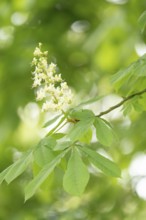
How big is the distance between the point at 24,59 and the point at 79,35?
10.6 inches

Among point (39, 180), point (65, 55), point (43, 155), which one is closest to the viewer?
point (39, 180)

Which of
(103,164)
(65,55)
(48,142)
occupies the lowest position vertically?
(103,164)

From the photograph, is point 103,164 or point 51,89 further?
point 51,89

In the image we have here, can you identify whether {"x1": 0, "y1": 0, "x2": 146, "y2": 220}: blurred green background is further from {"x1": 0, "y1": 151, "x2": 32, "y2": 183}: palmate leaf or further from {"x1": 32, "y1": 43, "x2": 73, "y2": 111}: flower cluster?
{"x1": 0, "y1": 151, "x2": 32, "y2": 183}: palmate leaf

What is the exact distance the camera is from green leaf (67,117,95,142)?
911 millimetres

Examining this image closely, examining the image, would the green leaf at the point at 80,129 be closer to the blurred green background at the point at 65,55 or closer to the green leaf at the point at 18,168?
the green leaf at the point at 18,168

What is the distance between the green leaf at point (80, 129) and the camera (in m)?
0.91

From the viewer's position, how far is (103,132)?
1.00m

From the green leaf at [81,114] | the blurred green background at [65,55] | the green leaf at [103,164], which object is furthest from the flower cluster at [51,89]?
the blurred green background at [65,55]

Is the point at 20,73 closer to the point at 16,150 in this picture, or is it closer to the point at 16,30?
the point at 16,30

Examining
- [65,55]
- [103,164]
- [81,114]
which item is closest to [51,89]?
[81,114]

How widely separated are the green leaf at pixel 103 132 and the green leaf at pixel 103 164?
0.20 ft

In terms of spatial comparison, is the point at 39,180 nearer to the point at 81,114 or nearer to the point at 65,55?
the point at 81,114

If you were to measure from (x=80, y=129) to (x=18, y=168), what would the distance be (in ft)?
0.42
